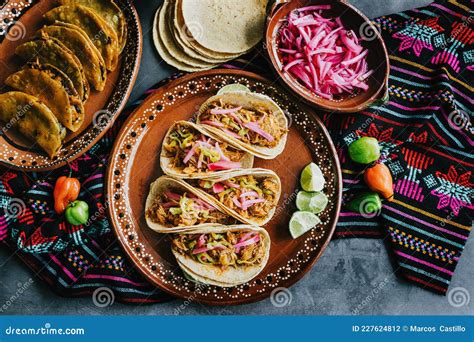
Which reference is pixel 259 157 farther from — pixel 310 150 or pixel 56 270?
pixel 56 270

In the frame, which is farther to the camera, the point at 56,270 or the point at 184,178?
the point at 56,270

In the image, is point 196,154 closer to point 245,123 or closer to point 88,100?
point 245,123

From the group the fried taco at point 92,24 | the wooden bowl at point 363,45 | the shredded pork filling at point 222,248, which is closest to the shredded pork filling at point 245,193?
the shredded pork filling at point 222,248

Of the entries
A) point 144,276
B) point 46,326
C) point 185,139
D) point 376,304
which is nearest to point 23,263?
point 46,326

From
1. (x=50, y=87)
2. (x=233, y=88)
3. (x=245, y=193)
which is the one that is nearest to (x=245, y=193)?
(x=245, y=193)

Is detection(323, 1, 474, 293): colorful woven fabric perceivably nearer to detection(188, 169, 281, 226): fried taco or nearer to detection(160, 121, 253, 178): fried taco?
detection(188, 169, 281, 226): fried taco

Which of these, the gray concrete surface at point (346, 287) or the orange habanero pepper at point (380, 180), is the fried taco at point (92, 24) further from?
the orange habanero pepper at point (380, 180)
